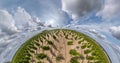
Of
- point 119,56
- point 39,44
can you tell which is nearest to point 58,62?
point 39,44

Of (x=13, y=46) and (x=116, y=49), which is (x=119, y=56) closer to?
(x=116, y=49)

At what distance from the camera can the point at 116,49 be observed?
20234 millimetres

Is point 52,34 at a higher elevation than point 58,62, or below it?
higher

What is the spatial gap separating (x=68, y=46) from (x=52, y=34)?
1.44 m

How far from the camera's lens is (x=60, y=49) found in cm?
2120

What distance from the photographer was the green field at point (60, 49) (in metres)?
20.5

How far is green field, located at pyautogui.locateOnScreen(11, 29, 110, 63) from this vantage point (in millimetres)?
20453

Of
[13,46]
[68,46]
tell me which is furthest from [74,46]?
[13,46]

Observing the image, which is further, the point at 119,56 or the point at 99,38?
the point at 99,38

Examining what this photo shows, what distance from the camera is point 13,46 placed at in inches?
801

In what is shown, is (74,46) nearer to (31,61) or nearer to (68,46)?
(68,46)

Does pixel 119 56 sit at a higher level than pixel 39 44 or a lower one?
lower

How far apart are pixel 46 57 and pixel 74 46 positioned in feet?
7.12

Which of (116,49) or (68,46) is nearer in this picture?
(116,49)
